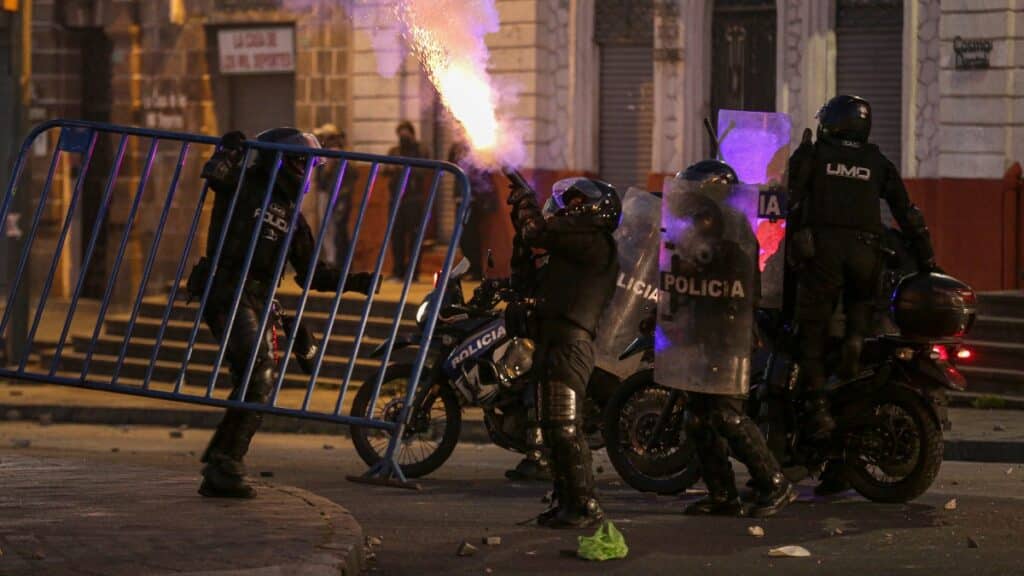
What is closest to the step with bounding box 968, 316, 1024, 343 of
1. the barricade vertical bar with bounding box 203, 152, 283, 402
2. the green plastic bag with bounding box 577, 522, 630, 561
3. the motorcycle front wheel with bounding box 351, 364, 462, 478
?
the motorcycle front wheel with bounding box 351, 364, 462, 478

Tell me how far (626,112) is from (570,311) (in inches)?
518

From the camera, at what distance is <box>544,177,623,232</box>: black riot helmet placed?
945 cm

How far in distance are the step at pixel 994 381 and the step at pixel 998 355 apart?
6 centimetres

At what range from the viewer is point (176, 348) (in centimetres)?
1938

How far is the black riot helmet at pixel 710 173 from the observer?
32.2 ft

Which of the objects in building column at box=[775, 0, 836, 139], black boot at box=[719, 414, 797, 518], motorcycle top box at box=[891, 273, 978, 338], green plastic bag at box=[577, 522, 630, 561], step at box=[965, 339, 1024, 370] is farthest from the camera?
building column at box=[775, 0, 836, 139]

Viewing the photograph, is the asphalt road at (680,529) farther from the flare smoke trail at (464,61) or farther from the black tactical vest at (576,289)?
the flare smoke trail at (464,61)

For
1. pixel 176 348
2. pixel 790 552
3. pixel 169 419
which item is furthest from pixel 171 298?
pixel 176 348

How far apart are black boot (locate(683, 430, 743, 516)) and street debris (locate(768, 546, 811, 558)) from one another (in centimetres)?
103

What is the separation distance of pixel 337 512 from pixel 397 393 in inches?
104

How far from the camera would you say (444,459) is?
11.7 metres

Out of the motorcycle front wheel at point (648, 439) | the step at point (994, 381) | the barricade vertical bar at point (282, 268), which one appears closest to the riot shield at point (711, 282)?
the motorcycle front wheel at point (648, 439)

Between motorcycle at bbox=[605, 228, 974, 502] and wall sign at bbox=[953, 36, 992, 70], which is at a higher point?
wall sign at bbox=[953, 36, 992, 70]

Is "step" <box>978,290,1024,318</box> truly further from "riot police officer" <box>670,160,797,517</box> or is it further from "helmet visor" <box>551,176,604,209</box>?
"helmet visor" <box>551,176,604,209</box>
